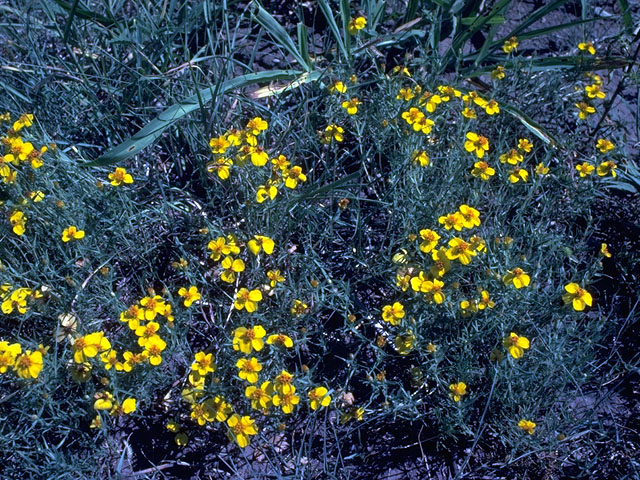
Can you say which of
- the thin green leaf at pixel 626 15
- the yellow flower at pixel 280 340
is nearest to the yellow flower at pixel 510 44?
the thin green leaf at pixel 626 15

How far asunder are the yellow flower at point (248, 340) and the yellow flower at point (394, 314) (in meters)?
0.43

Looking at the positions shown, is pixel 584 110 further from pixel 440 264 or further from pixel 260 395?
pixel 260 395

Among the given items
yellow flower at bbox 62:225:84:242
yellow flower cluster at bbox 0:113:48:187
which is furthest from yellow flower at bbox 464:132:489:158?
yellow flower cluster at bbox 0:113:48:187

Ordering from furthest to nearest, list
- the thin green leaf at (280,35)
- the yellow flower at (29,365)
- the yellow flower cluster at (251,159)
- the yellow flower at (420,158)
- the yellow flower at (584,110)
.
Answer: the thin green leaf at (280,35), the yellow flower at (584,110), the yellow flower at (420,158), the yellow flower cluster at (251,159), the yellow flower at (29,365)

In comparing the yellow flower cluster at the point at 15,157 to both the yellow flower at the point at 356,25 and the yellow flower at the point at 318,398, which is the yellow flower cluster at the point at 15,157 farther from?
the yellow flower at the point at 356,25

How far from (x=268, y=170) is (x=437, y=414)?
115 centimetres

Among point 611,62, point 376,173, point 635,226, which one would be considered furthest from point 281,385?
point 611,62

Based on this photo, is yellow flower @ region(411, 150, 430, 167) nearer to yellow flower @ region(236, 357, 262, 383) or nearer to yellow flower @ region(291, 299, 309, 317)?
yellow flower @ region(291, 299, 309, 317)

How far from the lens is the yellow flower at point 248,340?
199cm

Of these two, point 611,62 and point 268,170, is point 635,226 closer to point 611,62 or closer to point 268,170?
point 611,62

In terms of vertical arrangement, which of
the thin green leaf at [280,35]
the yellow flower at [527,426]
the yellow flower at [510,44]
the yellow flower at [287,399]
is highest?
the thin green leaf at [280,35]

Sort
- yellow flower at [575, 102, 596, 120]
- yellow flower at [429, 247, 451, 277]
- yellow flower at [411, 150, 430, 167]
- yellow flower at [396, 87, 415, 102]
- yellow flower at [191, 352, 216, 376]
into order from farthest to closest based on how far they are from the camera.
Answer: yellow flower at [575, 102, 596, 120], yellow flower at [396, 87, 415, 102], yellow flower at [411, 150, 430, 167], yellow flower at [429, 247, 451, 277], yellow flower at [191, 352, 216, 376]

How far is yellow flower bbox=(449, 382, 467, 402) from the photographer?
2.03 m

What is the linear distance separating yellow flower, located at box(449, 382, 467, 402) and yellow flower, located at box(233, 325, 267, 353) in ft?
2.19
